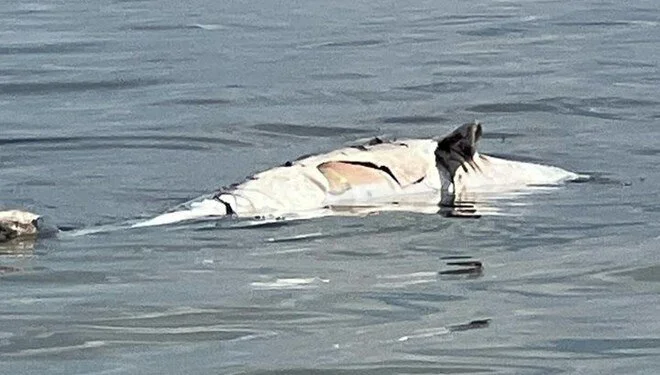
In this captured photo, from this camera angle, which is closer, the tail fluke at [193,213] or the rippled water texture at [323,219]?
the rippled water texture at [323,219]

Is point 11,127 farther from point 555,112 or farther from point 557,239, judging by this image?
point 557,239

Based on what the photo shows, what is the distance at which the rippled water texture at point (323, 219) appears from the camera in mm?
5258

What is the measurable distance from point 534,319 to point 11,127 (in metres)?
5.50

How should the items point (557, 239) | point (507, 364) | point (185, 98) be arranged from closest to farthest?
point (507, 364), point (557, 239), point (185, 98)

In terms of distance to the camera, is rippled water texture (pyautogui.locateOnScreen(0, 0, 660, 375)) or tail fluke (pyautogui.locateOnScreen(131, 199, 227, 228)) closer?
rippled water texture (pyautogui.locateOnScreen(0, 0, 660, 375))

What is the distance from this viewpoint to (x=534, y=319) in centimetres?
553

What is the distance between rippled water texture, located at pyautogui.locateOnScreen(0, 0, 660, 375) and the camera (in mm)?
5258

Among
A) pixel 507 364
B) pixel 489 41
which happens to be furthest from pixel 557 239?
pixel 489 41

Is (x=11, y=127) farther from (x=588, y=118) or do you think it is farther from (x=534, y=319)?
(x=534, y=319)

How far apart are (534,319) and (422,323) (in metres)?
0.34

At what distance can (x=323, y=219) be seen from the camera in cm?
732

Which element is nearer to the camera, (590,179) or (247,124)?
(590,179)

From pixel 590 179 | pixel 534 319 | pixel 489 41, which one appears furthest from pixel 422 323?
pixel 489 41

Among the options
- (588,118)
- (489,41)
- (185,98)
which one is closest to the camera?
(588,118)
